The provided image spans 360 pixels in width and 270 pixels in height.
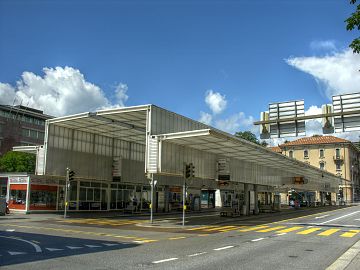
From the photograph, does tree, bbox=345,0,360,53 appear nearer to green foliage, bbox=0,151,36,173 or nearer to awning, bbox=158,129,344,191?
awning, bbox=158,129,344,191

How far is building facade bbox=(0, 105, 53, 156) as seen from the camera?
3494 inches

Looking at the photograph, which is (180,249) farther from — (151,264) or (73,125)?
(73,125)

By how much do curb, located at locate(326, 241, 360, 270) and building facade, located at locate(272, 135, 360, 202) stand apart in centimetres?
9042

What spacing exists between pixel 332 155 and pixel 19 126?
259 feet

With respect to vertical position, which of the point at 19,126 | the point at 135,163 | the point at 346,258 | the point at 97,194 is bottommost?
the point at 346,258

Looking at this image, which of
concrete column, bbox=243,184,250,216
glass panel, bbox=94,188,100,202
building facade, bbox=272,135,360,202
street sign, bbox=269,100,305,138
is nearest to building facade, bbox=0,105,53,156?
glass panel, bbox=94,188,100,202

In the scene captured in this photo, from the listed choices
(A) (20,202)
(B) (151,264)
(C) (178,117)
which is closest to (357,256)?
(B) (151,264)

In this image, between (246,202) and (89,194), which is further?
(89,194)

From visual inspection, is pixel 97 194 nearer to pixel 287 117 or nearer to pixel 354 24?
pixel 287 117

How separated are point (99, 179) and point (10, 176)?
8917 mm

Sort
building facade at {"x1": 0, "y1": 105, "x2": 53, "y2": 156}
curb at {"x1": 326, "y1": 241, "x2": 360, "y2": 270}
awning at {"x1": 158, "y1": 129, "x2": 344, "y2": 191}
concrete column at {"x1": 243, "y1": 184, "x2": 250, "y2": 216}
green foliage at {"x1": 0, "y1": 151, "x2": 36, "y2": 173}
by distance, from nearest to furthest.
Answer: curb at {"x1": 326, "y1": 241, "x2": 360, "y2": 270} < awning at {"x1": 158, "y1": 129, "x2": 344, "y2": 191} < concrete column at {"x1": 243, "y1": 184, "x2": 250, "y2": 216} < green foliage at {"x1": 0, "y1": 151, "x2": 36, "y2": 173} < building facade at {"x1": 0, "y1": 105, "x2": 53, "y2": 156}

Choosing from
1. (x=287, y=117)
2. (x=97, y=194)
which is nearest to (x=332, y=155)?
(x=97, y=194)

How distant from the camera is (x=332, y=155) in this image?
106125 mm

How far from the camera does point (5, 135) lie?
88.8m
